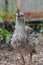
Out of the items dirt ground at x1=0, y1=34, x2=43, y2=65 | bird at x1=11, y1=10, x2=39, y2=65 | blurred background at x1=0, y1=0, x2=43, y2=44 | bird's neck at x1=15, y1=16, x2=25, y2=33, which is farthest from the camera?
blurred background at x1=0, y1=0, x2=43, y2=44

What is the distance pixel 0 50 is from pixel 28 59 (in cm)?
74

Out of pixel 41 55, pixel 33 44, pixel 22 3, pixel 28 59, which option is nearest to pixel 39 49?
pixel 41 55

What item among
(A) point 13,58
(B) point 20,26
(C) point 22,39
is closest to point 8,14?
(A) point 13,58

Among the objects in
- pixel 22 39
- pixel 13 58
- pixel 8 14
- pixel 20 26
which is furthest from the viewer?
pixel 8 14

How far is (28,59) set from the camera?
4.13 metres

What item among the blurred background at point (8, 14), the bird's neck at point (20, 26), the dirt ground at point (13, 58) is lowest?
the dirt ground at point (13, 58)

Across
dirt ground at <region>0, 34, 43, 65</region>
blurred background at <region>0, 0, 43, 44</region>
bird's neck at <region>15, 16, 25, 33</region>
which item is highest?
bird's neck at <region>15, 16, 25, 33</region>

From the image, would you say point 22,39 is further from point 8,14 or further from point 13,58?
point 8,14

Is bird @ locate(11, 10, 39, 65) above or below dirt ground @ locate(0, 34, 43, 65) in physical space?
above

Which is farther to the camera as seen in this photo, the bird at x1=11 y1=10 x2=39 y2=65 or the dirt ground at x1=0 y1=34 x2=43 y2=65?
the dirt ground at x1=0 y1=34 x2=43 y2=65

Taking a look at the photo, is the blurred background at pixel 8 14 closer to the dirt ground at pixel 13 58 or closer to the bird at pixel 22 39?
the dirt ground at pixel 13 58

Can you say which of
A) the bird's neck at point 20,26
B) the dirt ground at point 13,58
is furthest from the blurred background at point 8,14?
the bird's neck at point 20,26

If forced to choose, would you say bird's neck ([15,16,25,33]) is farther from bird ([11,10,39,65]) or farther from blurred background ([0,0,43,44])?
blurred background ([0,0,43,44])

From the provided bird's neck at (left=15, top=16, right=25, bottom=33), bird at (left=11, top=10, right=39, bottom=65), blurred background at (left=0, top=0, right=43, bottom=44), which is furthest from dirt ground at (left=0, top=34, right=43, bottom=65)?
blurred background at (left=0, top=0, right=43, bottom=44)
